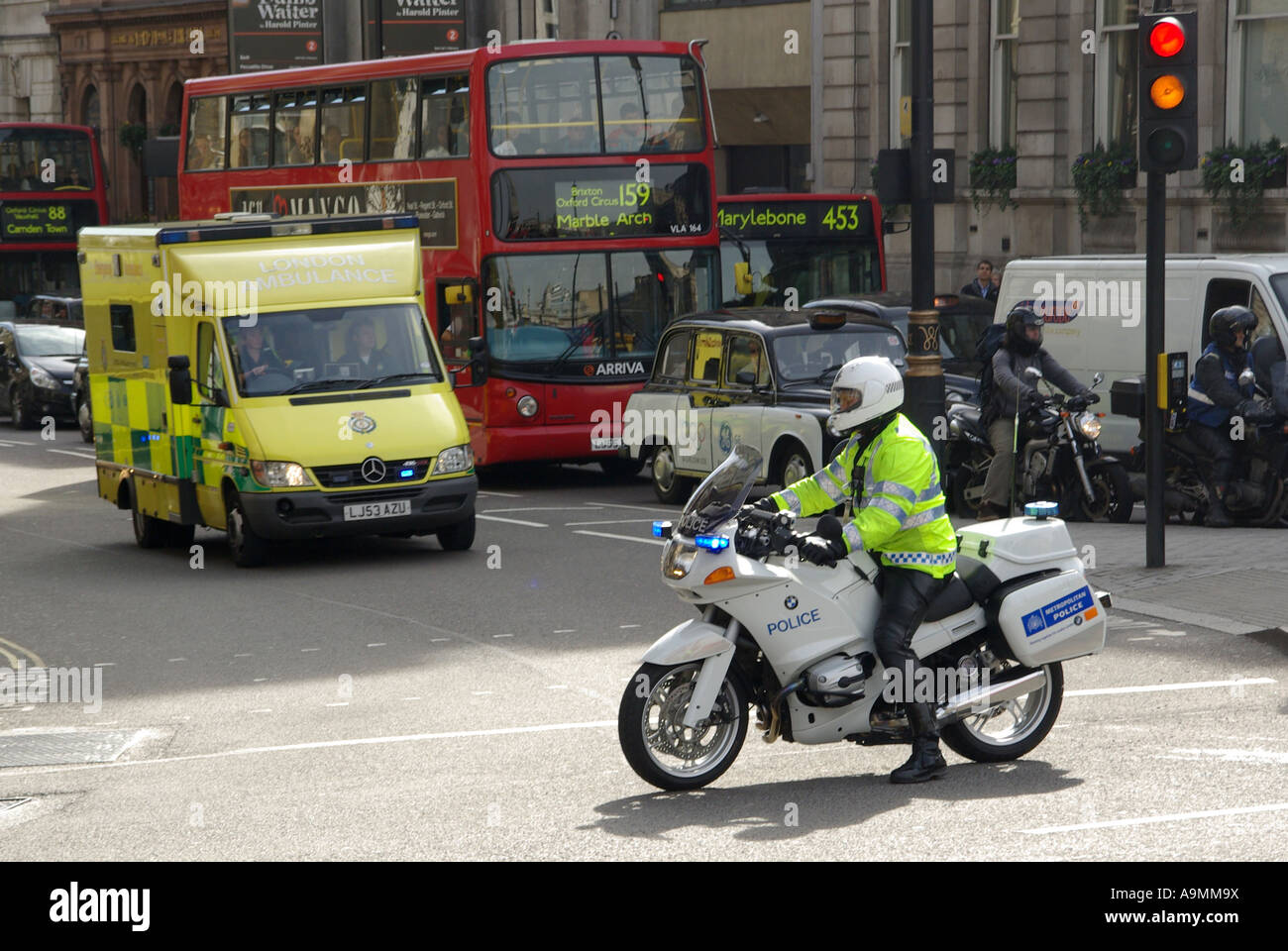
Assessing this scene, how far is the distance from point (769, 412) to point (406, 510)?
3.60m

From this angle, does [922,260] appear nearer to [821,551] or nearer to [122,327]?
[821,551]

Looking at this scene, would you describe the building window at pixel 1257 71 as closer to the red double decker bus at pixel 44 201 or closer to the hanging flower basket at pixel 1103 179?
the hanging flower basket at pixel 1103 179

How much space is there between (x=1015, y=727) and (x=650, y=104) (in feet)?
43.5

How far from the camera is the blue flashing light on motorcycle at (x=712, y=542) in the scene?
7.59 metres

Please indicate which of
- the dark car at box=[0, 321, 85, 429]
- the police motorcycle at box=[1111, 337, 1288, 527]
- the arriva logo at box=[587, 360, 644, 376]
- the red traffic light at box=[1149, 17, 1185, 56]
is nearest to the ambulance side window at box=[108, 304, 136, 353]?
the arriva logo at box=[587, 360, 644, 376]

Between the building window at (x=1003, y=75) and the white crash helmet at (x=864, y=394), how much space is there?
2335 cm

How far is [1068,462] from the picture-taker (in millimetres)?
15469

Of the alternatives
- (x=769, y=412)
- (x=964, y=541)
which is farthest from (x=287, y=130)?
(x=964, y=541)

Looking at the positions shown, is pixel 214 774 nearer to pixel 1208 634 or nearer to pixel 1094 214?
pixel 1208 634

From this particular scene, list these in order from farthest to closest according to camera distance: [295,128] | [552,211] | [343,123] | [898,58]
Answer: [898,58]
[295,128]
[343,123]
[552,211]

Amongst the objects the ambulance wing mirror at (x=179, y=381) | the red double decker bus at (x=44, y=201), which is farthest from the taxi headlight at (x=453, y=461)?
the red double decker bus at (x=44, y=201)

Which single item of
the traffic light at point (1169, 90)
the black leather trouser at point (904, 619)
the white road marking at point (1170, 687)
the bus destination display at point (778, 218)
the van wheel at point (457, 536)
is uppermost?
the traffic light at point (1169, 90)

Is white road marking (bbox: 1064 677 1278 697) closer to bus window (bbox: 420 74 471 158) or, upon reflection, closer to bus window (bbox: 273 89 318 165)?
bus window (bbox: 420 74 471 158)

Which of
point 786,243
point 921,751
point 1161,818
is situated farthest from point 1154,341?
point 786,243
